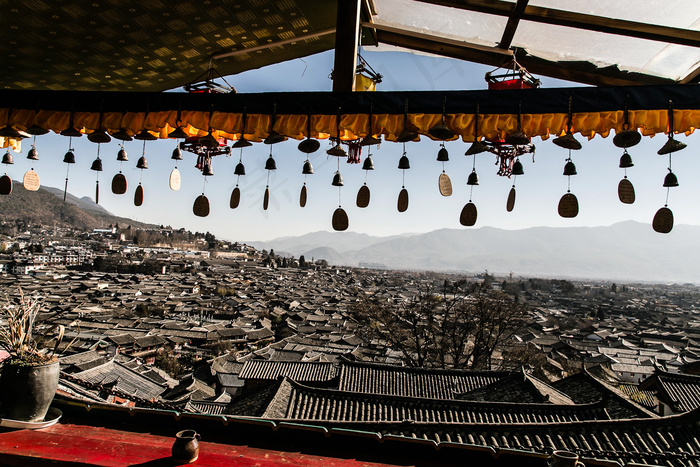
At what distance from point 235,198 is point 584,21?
3532 millimetres

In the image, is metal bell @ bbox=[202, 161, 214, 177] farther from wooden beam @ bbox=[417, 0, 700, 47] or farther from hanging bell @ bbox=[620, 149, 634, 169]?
hanging bell @ bbox=[620, 149, 634, 169]

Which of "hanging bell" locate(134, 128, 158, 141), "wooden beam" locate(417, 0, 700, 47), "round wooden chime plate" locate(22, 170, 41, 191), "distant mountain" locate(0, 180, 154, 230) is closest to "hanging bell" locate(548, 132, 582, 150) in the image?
"wooden beam" locate(417, 0, 700, 47)

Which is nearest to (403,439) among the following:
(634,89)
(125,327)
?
(634,89)

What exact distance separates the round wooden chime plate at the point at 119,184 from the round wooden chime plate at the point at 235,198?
1148 mm

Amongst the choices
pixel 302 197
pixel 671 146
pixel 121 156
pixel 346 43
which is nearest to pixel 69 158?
pixel 121 156

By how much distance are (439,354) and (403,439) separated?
1411 centimetres

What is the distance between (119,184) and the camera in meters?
4.09

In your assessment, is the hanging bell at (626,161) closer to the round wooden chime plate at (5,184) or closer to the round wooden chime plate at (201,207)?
the round wooden chime plate at (201,207)

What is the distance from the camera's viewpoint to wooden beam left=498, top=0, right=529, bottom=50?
10.8 ft

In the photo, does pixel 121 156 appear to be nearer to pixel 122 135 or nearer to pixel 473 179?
pixel 122 135

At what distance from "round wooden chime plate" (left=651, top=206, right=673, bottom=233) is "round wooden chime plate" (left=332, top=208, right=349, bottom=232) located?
243 centimetres

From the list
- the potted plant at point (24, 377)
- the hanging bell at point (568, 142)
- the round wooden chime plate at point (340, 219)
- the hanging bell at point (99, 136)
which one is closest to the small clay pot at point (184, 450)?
the potted plant at point (24, 377)

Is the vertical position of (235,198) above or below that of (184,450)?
above

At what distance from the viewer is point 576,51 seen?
13.9 ft
